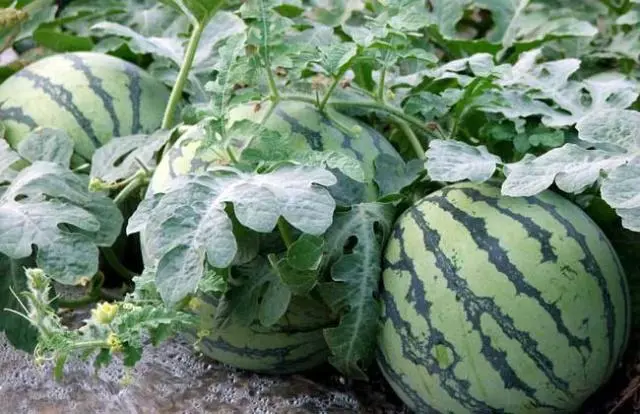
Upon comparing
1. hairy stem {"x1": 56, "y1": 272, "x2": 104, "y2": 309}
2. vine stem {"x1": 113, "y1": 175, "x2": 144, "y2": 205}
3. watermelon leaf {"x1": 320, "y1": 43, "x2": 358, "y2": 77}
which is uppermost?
watermelon leaf {"x1": 320, "y1": 43, "x2": 358, "y2": 77}

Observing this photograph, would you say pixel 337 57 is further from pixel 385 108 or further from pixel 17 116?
pixel 17 116

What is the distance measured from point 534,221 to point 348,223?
0.31 m

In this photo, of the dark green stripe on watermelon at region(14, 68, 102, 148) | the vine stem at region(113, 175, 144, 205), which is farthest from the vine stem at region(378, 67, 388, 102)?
the dark green stripe on watermelon at region(14, 68, 102, 148)

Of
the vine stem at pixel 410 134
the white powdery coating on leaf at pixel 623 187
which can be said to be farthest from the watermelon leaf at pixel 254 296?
the white powdery coating on leaf at pixel 623 187

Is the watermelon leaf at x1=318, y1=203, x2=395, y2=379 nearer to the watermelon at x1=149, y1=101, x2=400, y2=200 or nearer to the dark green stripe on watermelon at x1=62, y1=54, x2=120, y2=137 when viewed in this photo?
the watermelon at x1=149, y1=101, x2=400, y2=200

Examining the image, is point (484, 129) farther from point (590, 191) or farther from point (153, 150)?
point (153, 150)

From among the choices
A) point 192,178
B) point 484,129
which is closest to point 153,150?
point 192,178

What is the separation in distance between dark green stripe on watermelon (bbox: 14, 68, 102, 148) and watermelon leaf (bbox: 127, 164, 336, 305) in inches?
21.4

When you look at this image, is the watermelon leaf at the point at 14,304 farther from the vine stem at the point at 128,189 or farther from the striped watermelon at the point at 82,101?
the striped watermelon at the point at 82,101

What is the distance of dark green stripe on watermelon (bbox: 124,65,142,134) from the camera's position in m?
2.02

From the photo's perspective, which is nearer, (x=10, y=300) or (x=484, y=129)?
(x=10, y=300)

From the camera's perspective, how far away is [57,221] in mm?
1605

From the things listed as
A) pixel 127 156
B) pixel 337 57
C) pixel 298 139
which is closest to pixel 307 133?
pixel 298 139

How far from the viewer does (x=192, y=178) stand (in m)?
1.49
